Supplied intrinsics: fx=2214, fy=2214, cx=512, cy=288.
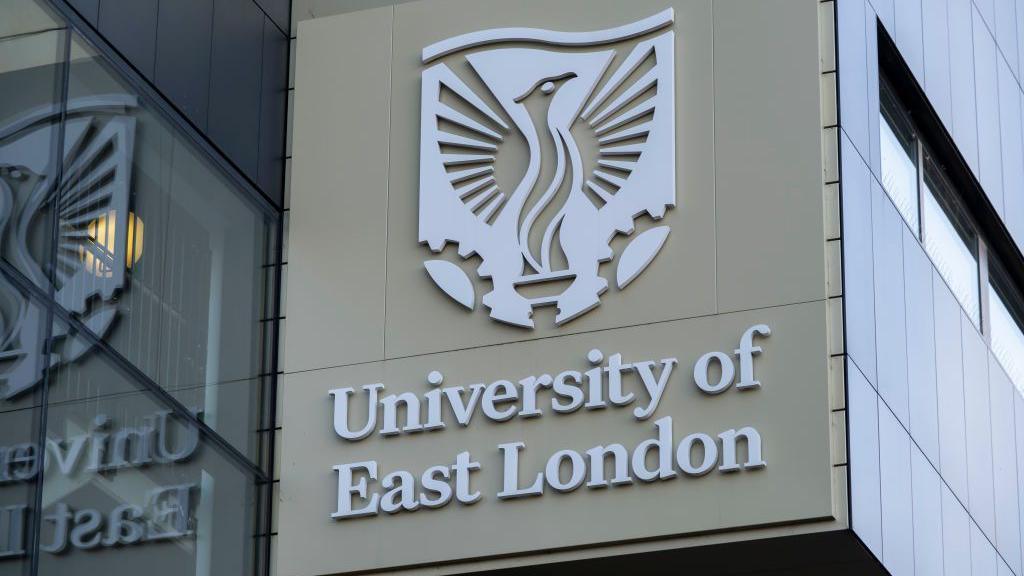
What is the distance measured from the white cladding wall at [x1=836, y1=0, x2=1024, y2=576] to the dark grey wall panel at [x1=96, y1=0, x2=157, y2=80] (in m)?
5.82

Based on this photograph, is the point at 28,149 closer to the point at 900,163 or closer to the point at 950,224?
the point at 900,163

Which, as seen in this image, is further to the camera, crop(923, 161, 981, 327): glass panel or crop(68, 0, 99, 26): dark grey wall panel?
crop(923, 161, 981, 327): glass panel

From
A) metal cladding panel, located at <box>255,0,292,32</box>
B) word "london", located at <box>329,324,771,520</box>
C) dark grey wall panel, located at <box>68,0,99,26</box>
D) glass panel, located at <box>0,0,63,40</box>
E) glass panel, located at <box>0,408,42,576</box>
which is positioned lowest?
glass panel, located at <box>0,408,42,576</box>

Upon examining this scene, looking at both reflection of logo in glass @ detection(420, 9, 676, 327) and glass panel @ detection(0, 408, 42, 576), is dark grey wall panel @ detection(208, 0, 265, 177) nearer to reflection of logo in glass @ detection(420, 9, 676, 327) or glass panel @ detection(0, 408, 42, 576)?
reflection of logo in glass @ detection(420, 9, 676, 327)

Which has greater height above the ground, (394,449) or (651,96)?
(651,96)

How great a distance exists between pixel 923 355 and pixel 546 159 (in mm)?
3940

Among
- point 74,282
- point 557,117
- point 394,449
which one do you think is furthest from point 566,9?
point 74,282

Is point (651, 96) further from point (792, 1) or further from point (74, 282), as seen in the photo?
point (74, 282)

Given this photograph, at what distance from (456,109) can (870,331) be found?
14.2 feet

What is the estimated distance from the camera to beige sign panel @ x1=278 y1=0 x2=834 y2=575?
59.4ft

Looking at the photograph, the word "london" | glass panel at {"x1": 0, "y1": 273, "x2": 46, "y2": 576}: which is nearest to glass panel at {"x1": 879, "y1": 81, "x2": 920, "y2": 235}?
the word "london"

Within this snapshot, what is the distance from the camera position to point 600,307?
1881 centimetres

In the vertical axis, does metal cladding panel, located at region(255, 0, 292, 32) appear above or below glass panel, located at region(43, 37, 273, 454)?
above

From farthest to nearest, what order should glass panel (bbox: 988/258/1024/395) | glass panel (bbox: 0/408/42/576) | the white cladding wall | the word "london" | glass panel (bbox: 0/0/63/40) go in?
glass panel (bbox: 988/258/1024/395) → the white cladding wall → the word "london" → glass panel (bbox: 0/0/63/40) → glass panel (bbox: 0/408/42/576)
